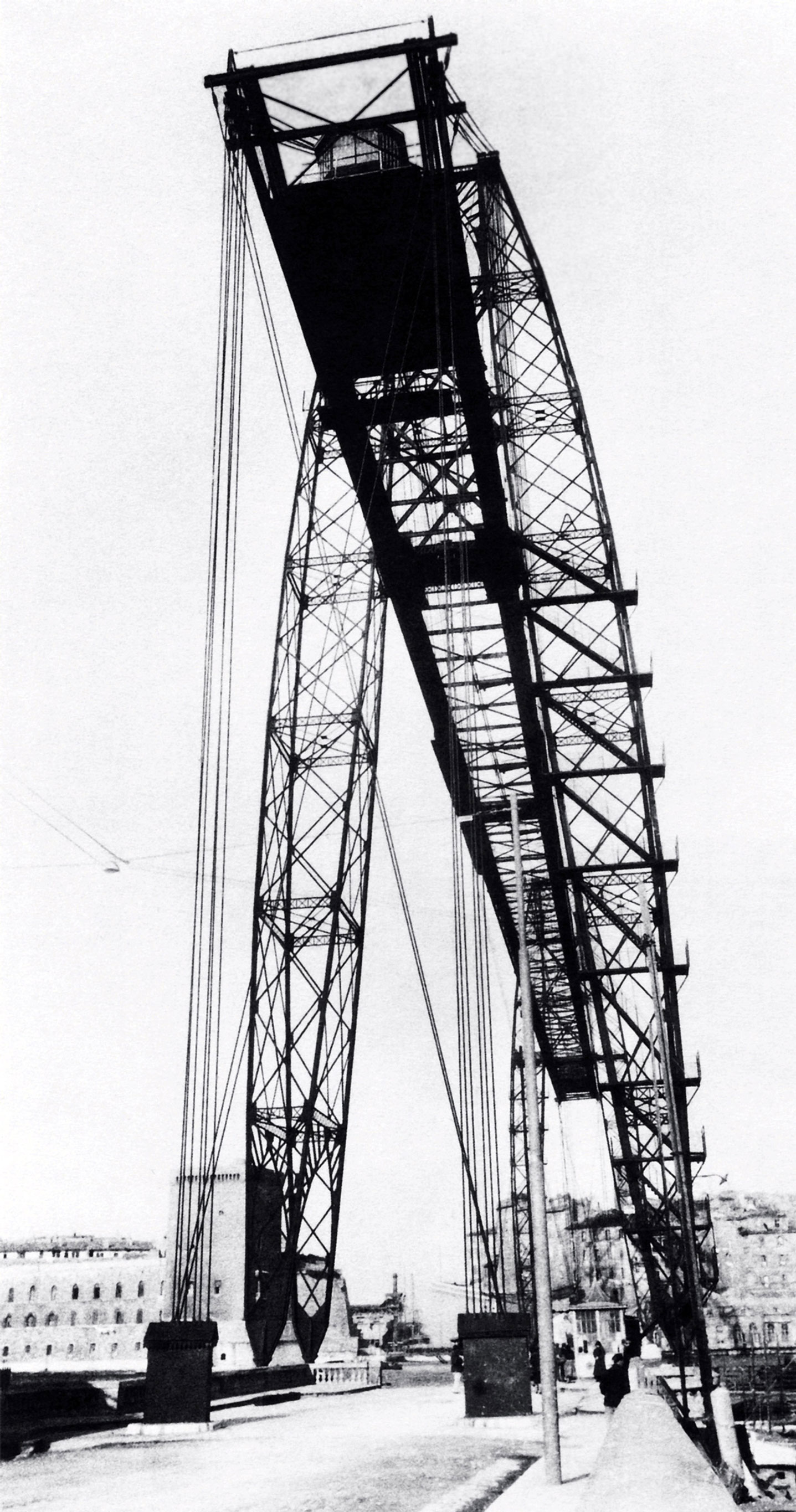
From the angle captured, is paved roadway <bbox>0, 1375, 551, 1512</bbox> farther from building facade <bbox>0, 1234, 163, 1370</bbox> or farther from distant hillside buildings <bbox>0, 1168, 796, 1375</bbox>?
building facade <bbox>0, 1234, 163, 1370</bbox>

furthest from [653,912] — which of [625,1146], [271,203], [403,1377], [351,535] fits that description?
[403,1377]

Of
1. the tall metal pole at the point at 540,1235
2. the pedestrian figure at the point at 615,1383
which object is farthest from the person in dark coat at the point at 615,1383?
the tall metal pole at the point at 540,1235

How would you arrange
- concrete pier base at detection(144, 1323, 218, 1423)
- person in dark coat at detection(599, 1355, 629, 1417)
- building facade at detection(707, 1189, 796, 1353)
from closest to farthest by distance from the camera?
concrete pier base at detection(144, 1323, 218, 1423) < person in dark coat at detection(599, 1355, 629, 1417) < building facade at detection(707, 1189, 796, 1353)

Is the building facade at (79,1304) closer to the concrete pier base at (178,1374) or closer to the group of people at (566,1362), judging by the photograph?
the group of people at (566,1362)

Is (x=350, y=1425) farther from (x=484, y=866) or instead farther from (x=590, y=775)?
(x=484, y=866)

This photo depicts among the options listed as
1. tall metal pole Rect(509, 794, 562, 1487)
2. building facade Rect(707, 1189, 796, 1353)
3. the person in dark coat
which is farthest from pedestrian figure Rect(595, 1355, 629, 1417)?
building facade Rect(707, 1189, 796, 1353)

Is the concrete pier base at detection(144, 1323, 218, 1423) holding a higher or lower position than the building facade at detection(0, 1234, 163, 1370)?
higher

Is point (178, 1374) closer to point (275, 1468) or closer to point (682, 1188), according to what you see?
point (275, 1468)
